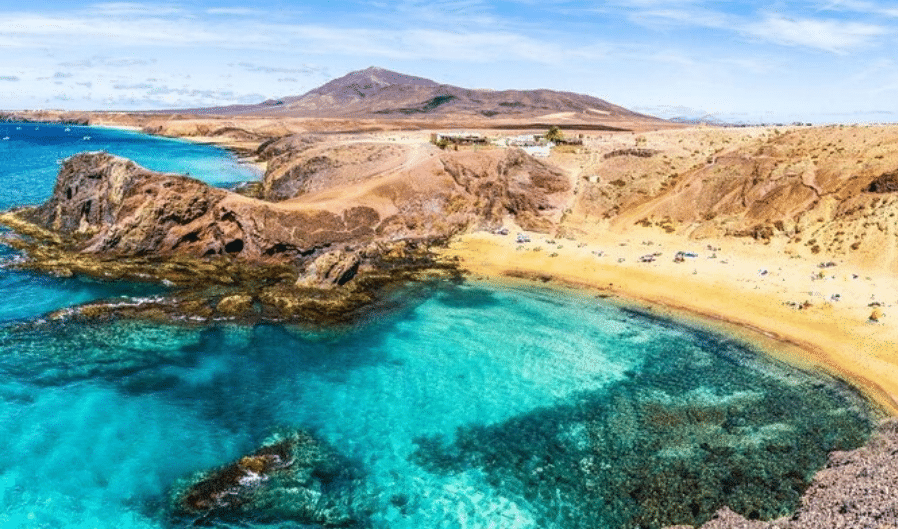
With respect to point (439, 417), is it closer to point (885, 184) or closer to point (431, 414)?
point (431, 414)

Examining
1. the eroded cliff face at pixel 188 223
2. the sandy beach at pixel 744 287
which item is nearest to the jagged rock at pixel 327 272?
the eroded cliff face at pixel 188 223

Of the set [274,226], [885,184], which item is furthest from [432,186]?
[885,184]

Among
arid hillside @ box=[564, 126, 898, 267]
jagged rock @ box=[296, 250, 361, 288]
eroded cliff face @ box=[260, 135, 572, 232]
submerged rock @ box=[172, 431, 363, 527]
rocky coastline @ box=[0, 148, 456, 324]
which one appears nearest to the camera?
submerged rock @ box=[172, 431, 363, 527]

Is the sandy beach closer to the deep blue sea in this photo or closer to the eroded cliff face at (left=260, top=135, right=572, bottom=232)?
the deep blue sea

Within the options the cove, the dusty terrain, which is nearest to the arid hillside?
the dusty terrain

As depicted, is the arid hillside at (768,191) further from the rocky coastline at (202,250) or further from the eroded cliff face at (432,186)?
the rocky coastline at (202,250)
